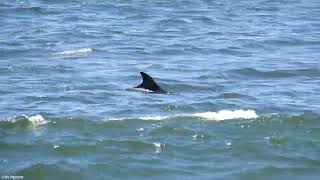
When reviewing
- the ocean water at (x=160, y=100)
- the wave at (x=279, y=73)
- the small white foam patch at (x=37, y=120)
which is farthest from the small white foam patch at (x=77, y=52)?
the small white foam patch at (x=37, y=120)

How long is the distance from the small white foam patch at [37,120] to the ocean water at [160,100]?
27 millimetres

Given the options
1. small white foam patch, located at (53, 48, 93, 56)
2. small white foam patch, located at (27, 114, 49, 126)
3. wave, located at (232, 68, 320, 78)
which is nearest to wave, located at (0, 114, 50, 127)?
small white foam patch, located at (27, 114, 49, 126)

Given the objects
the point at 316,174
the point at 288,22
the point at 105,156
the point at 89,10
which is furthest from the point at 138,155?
the point at 89,10

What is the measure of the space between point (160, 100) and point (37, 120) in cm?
357

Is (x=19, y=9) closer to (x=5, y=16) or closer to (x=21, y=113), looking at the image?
(x=5, y=16)

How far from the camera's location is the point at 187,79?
24125mm

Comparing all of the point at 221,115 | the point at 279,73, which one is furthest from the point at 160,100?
the point at 279,73

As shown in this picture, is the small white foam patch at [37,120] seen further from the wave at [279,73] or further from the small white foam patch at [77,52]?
the small white foam patch at [77,52]

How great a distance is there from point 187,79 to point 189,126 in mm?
6711

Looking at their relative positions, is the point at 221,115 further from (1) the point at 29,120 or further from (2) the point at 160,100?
(1) the point at 29,120

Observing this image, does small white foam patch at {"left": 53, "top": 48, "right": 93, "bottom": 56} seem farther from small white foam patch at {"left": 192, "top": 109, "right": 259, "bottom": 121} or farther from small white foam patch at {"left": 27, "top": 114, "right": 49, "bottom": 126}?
small white foam patch at {"left": 192, "top": 109, "right": 259, "bottom": 121}

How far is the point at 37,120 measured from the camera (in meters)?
18.1

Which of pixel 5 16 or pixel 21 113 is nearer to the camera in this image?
pixel 21 113

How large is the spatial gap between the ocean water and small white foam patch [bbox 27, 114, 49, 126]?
27mm
